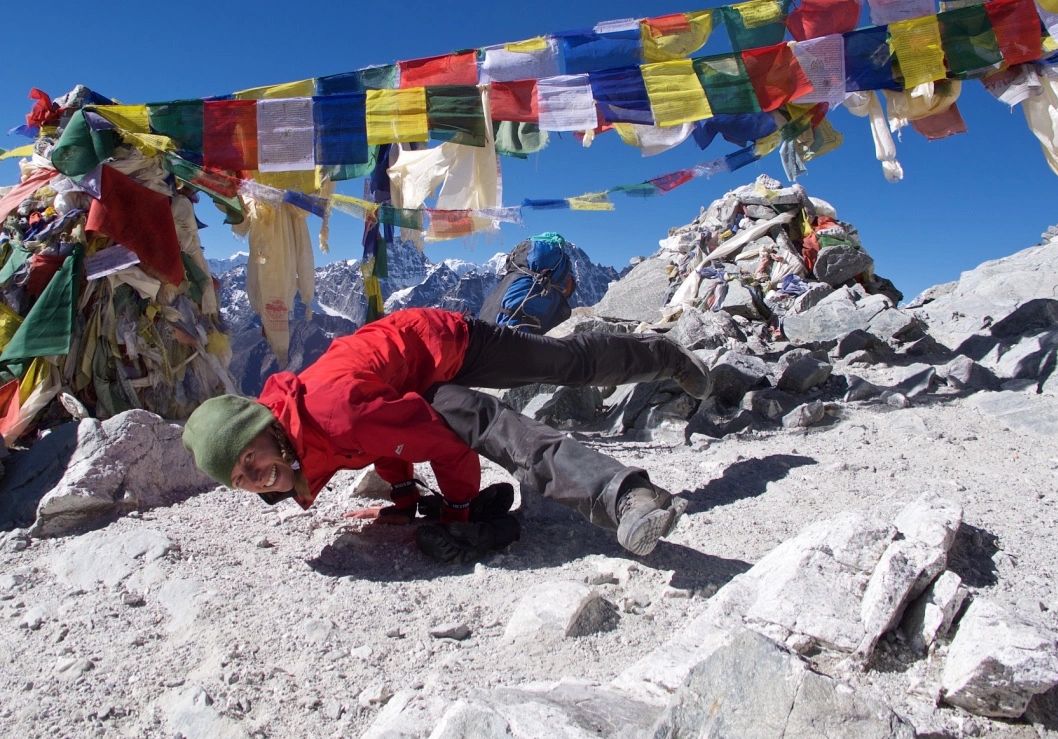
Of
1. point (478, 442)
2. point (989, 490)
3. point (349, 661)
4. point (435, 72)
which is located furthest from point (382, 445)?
point (435, 72)

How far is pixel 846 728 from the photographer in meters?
1.27

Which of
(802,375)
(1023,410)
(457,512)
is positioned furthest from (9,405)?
(1023,410)

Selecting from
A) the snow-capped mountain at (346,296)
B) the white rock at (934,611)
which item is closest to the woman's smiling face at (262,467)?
the white rock at (934,611)

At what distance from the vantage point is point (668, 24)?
18.0ft

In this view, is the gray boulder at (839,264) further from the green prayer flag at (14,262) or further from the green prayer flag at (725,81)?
the green prayer flag at (14,262)

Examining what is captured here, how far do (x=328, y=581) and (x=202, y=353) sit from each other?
2.83 metres

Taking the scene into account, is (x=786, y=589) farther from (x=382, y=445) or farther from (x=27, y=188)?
(x=27, y=188)

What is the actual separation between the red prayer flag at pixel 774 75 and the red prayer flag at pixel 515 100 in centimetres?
166

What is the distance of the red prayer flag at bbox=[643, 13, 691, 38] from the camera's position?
547 centimetres

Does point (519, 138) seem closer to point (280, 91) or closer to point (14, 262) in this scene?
point (280, 91)

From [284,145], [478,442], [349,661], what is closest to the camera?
[349,661]

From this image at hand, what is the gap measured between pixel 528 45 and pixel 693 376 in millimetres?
3008

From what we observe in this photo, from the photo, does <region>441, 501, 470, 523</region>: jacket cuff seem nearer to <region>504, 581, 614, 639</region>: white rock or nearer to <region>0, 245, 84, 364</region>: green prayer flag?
<region>504, 581, 614, 639</region>: white rock

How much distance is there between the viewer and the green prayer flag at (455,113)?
17.2 feet
